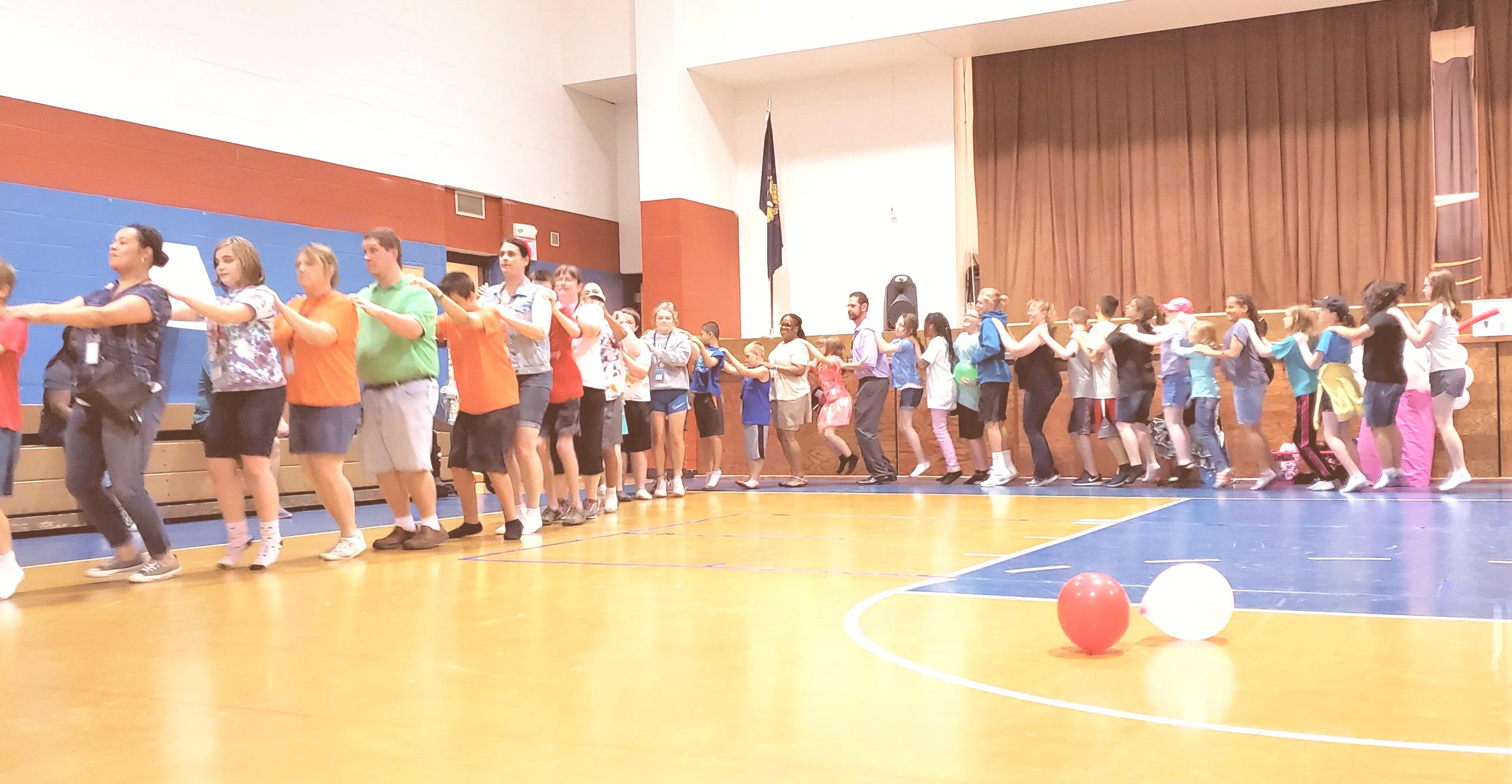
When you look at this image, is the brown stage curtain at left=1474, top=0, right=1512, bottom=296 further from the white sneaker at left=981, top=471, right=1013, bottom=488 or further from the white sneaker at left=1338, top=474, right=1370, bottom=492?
the white sneaker at left=981, top=471, right=1013, bottom=488

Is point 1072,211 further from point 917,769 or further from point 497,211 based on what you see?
point 917,769

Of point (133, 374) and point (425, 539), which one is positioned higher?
point (133, 374)

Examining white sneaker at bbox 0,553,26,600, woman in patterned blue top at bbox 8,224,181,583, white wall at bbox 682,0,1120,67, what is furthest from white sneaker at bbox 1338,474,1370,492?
white sneaker at bbox 0,553,26,600

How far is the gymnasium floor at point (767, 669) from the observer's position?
2363mm

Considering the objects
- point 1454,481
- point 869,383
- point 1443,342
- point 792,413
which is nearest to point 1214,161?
point 1443,342

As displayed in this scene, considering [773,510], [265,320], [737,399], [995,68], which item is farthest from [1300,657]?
[995,68]

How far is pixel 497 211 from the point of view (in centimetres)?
1448

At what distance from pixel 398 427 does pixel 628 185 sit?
36.4 ft

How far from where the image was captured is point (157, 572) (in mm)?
5270

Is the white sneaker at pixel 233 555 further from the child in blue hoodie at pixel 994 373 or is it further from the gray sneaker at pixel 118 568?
the child in blue hoodie at pixel 994 373

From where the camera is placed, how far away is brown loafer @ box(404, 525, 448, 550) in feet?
20.4

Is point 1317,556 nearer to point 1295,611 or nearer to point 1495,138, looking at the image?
point 1295,611

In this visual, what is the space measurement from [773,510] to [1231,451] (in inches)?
194

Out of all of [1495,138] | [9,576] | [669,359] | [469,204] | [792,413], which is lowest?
[9,576]
